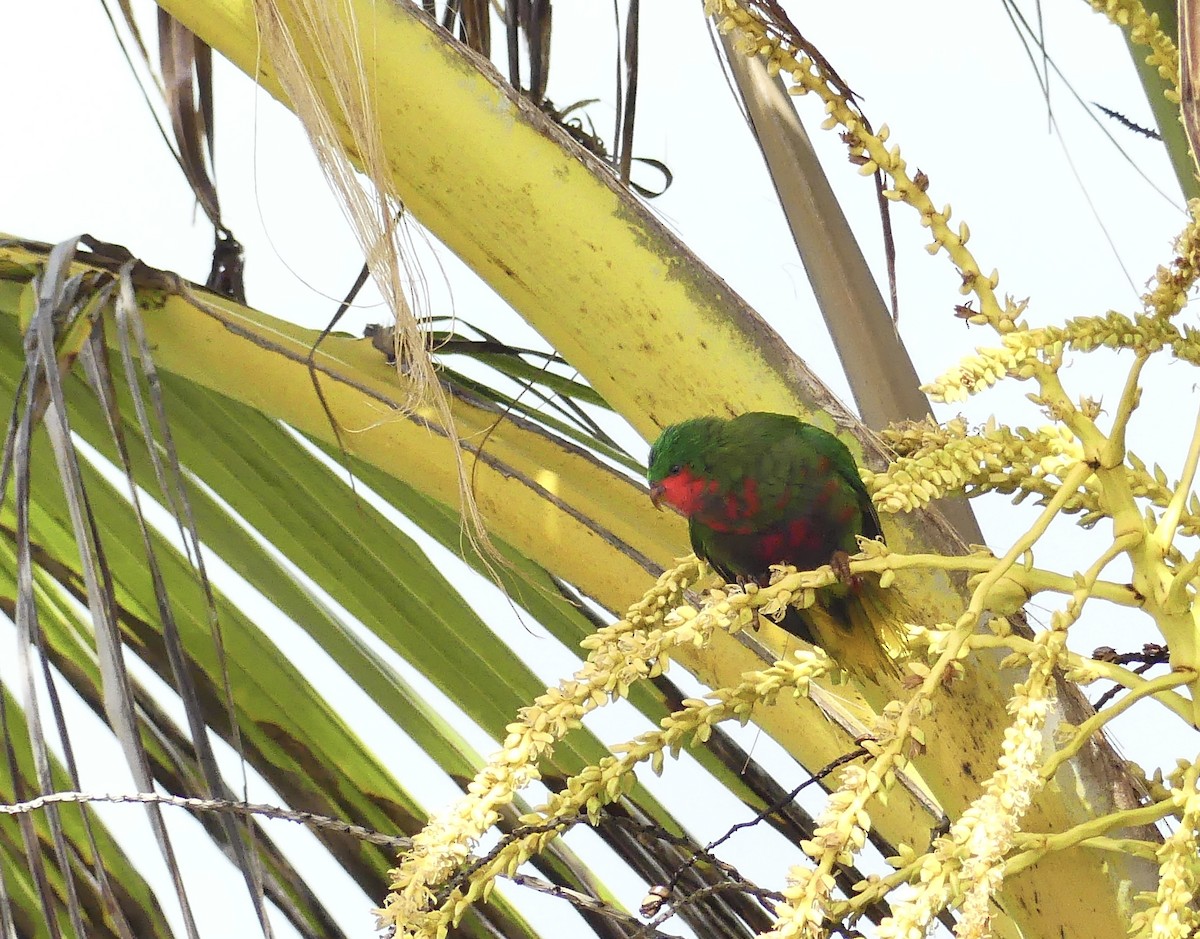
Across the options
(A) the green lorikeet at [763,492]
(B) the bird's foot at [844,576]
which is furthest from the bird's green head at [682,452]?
(B) the bird's foot at [844,576]

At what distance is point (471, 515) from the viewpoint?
0.94m

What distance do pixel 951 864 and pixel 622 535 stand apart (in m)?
0.52

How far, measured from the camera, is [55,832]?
0.69 meters

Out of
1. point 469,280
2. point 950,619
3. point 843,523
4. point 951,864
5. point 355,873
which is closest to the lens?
point 951,864

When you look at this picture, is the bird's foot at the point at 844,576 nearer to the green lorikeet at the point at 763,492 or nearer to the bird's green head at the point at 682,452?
the green lorikeet at the point at 763,492

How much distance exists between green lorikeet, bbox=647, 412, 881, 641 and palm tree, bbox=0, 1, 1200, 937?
0.11ft

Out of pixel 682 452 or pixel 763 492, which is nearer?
pixel 682 452

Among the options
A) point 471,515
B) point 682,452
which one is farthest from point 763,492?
point 471,515

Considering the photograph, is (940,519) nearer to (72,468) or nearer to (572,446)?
(572,446)

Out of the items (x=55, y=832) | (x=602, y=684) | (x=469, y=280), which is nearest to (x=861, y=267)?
(x=602, y=684)

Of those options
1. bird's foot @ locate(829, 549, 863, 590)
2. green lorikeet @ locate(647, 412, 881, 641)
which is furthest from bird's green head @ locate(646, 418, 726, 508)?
bird's foot @ locate(829, 549, 863, 590)

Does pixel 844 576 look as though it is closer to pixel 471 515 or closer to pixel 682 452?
pixel 682 452

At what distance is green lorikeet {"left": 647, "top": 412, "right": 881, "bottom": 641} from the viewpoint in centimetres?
94

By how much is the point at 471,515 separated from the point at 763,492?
0.28 meters
